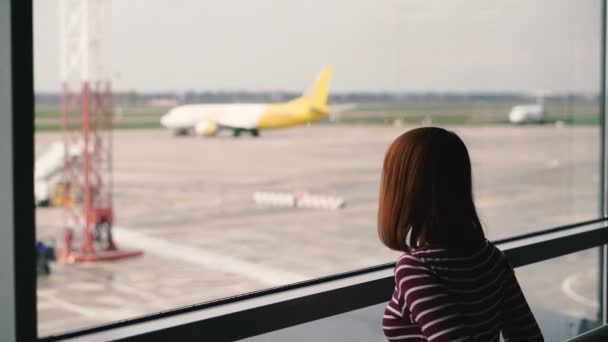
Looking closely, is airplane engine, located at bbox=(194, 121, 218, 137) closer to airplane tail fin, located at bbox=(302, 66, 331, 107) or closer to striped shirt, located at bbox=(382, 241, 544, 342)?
airplane tail fin, located at bbox=(302, 66, 331, 107)

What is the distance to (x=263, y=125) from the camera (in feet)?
17.3

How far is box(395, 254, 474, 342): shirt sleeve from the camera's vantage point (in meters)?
0.78

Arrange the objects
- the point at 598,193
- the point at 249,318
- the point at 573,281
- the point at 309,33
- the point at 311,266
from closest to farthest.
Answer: the point at 249,318 → the point at 598,193 → the point at 309,33 → the point at 573,281 → the point at 311,266

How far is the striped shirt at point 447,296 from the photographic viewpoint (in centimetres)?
79

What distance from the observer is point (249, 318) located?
1.17m

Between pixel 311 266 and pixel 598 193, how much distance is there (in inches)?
179

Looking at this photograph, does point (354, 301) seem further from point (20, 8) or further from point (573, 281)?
point (573, 281)

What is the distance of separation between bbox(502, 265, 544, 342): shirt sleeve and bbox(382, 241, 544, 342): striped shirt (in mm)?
12

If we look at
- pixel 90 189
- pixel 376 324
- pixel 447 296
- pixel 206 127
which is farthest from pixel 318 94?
pixel 447 296

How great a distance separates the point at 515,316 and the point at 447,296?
0.63ft

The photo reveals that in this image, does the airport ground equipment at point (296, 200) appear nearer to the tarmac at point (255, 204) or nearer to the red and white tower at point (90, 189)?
the tarmac at point (255, 204)

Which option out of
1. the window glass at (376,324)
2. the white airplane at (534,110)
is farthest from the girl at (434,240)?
the white airplane at (534,110)

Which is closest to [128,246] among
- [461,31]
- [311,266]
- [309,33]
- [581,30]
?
[311,266]

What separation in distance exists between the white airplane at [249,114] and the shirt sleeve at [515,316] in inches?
79.0
